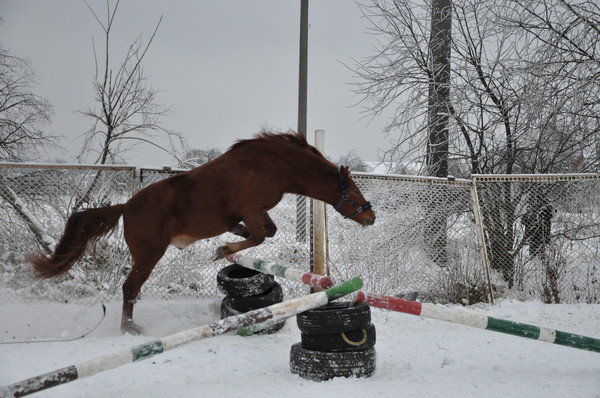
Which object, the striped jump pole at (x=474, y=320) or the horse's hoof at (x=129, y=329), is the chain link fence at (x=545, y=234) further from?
the horse's hoof at (x=129, y=329)

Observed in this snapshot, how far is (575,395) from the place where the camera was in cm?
320

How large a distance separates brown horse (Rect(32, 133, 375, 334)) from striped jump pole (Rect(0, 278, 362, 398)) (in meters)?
1.06

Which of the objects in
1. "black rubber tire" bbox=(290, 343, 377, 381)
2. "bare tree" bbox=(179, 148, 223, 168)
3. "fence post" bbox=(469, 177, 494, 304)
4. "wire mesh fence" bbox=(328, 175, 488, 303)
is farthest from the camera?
"bare tree" bbox=(179, 148, 223, 168)

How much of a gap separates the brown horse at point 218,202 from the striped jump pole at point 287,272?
42 centimetres

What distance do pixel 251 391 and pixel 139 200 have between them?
6.71 ft

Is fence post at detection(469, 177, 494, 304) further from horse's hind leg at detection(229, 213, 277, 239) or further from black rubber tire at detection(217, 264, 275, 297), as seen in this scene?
horse's hind leg at detection(229, 213, 277, 239)

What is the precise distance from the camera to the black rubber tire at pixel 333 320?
3559 millimetres

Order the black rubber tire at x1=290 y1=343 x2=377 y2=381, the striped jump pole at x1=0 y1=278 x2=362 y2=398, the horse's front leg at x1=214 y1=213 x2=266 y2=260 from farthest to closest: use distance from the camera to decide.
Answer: the horse's front leg at x1=214 y1=213 x2=266 y2=260
the black rubber tire at x1=290 y1=343 x2=377 y2=381
the striped jump pole at x1=0 y1=278 x2=362 y2=398

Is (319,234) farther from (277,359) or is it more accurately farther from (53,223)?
(53,223)

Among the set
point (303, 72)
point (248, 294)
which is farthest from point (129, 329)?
point (303, 72)

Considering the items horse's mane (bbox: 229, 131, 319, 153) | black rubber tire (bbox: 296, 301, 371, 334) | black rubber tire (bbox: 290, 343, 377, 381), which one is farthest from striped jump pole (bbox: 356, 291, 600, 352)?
horse's mane (bbox: 229, 131, 319, 153)

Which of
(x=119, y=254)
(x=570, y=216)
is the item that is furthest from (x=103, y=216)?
(x=570, y=216)

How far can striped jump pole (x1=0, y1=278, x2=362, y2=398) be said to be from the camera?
8.18 feet

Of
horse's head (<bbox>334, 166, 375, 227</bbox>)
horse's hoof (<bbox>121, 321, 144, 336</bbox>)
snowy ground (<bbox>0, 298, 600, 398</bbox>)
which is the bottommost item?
snowy ground (<bbox>0, 298, 600, 398</bbox>)
